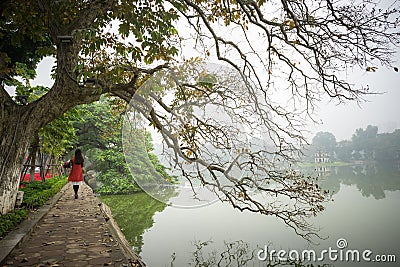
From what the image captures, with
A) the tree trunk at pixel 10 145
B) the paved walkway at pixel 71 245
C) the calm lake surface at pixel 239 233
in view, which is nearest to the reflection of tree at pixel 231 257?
the calm lake surface at pixel 239 233

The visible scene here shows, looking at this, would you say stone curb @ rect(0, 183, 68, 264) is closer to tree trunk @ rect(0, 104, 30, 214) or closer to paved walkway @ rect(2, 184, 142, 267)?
paved walkway @ rect(2, 184, 142, 267)

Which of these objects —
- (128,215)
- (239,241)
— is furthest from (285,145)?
(128,215)

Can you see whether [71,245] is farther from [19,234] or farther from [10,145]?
[10,145]

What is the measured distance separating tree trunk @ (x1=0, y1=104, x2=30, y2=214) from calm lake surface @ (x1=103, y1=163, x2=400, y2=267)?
3.20 meters

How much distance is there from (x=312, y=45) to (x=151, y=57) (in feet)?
8.86

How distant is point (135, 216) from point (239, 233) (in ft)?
14.8

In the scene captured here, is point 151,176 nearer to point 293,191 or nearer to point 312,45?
point 293,191

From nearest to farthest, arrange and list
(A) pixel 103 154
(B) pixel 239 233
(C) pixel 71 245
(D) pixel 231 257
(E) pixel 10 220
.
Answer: (C) pixel 71 245 < (E) pixel 10 220 < (D) pixel 231 257 < (B) pixel 239 233 < (A) pixel 103 154

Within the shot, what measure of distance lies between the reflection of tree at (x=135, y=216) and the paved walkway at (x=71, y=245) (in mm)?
2024

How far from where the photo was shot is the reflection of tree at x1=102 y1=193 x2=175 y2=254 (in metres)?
8.17

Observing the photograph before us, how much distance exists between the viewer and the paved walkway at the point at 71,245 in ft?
11.0

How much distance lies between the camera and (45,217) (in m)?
5.95

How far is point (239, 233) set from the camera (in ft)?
28.4

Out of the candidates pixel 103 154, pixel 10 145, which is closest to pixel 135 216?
pixel 10 145
